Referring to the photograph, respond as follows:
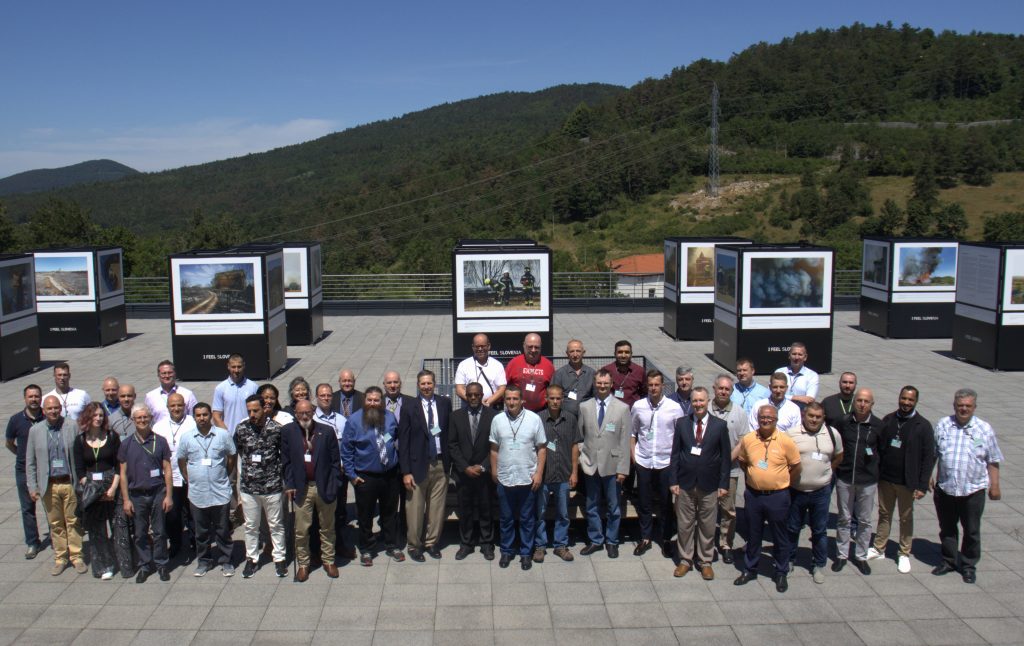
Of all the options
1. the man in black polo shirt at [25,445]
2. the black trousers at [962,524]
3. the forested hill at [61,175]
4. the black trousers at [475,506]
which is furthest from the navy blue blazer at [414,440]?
the forested hill at [61,175]

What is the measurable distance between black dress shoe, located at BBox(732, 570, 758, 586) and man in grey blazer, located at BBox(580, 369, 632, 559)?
107 centimetres

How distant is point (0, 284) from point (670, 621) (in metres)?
15.0

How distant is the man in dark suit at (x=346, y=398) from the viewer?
7.88 meters

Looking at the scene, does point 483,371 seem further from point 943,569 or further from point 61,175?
point 61,175

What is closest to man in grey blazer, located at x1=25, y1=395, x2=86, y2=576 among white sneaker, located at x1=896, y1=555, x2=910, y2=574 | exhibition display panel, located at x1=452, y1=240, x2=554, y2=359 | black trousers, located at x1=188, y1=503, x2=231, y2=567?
black trousers, located at x1=188, y1=503, x2=231, y2=567

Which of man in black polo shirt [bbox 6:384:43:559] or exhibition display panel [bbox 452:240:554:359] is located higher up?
exhibition display panel [bbox 452:240:554:359]

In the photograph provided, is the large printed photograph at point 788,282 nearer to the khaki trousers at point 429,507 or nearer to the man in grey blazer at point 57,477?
the khaki trousers at point 429,507

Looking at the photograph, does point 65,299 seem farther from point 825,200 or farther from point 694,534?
point 825,200

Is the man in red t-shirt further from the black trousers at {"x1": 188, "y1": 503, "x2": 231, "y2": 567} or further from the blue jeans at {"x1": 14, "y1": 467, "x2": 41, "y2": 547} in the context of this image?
the blue jeans at {"x1": 14, "y1": 467, "x2": 41, "y2": 547}

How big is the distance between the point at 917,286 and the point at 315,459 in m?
17.4

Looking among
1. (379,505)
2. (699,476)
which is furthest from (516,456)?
(699,476)

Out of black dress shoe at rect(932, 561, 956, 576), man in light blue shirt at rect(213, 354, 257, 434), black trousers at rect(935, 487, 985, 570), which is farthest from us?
man in light blue shirt at rect(213, 354, 257, 434)

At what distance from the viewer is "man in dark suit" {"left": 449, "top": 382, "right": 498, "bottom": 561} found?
24.5 ft

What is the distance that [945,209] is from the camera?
58688mm
